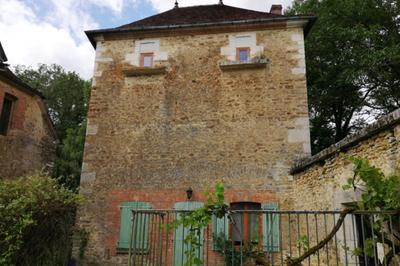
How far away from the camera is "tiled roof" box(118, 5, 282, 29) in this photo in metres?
10.5

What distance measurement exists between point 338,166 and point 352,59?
26.4 ft

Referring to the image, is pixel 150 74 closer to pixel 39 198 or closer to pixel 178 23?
pixel 178 23

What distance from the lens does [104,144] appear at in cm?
962

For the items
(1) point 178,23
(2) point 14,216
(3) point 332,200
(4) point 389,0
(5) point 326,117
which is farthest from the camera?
(5) point 326,117

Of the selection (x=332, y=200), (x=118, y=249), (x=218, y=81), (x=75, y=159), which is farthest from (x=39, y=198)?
(x=75, y=159)

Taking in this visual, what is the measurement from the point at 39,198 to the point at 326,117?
12.1m

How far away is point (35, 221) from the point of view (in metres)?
7.34

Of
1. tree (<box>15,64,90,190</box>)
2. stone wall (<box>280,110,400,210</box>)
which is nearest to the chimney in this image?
stone wall (<box>280,110,400,210</box>)

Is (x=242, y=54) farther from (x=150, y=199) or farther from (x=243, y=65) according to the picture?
(x=150, y=199)

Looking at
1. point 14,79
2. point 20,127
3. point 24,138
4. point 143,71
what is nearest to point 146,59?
point 143,71

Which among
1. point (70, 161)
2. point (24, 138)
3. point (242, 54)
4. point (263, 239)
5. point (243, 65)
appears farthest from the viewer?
point (70, 161)

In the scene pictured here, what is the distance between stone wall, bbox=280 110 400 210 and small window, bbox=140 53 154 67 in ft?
16.6

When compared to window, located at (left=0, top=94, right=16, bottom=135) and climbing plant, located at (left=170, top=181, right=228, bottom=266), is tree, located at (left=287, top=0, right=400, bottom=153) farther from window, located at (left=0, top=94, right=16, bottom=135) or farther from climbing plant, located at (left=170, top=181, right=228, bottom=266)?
window, located at (left=0, top=94, right=16, bottom=135)

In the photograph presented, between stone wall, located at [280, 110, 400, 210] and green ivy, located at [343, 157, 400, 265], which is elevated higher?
stone wall, located at [280, 110, 400, 210]
